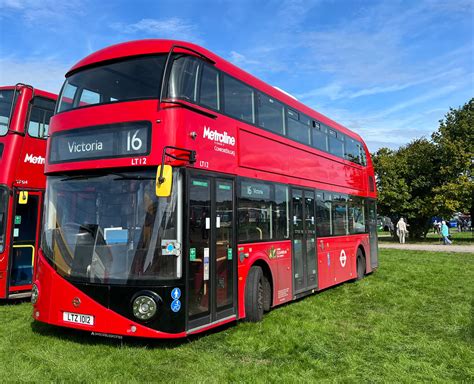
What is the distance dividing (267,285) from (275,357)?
2.69 meters

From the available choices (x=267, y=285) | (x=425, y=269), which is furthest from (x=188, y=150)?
(x=425, y=269)

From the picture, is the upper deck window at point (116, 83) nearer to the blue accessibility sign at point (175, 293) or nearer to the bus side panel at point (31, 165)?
the blue accessibility sign at point (175, 293)

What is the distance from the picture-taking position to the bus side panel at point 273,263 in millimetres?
7617

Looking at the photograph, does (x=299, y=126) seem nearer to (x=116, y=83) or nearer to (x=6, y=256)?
(x=116, y=83)

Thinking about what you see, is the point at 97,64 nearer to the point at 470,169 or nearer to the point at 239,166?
the point at 239,166

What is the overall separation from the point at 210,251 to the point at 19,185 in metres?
5.39

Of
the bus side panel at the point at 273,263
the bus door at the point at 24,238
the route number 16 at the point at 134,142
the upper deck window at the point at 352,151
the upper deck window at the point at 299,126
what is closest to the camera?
the route number 16 at the point at 134,142

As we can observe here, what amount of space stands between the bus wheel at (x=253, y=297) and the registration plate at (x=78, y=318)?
8.73 feet

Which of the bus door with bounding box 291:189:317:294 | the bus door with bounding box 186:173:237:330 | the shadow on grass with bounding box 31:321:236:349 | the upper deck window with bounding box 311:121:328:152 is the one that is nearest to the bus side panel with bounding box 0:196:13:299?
the shadow on grass with bounding box 31:321:236:349

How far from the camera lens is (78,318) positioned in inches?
246

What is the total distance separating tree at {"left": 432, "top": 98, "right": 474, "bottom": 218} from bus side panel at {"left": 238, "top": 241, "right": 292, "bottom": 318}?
24.7m

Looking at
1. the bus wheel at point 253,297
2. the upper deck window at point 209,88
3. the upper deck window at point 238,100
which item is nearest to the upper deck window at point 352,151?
the upper deck window at point 238,100

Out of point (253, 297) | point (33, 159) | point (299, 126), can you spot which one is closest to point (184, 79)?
point (253, 297)

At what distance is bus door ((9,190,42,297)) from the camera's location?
966 cm
